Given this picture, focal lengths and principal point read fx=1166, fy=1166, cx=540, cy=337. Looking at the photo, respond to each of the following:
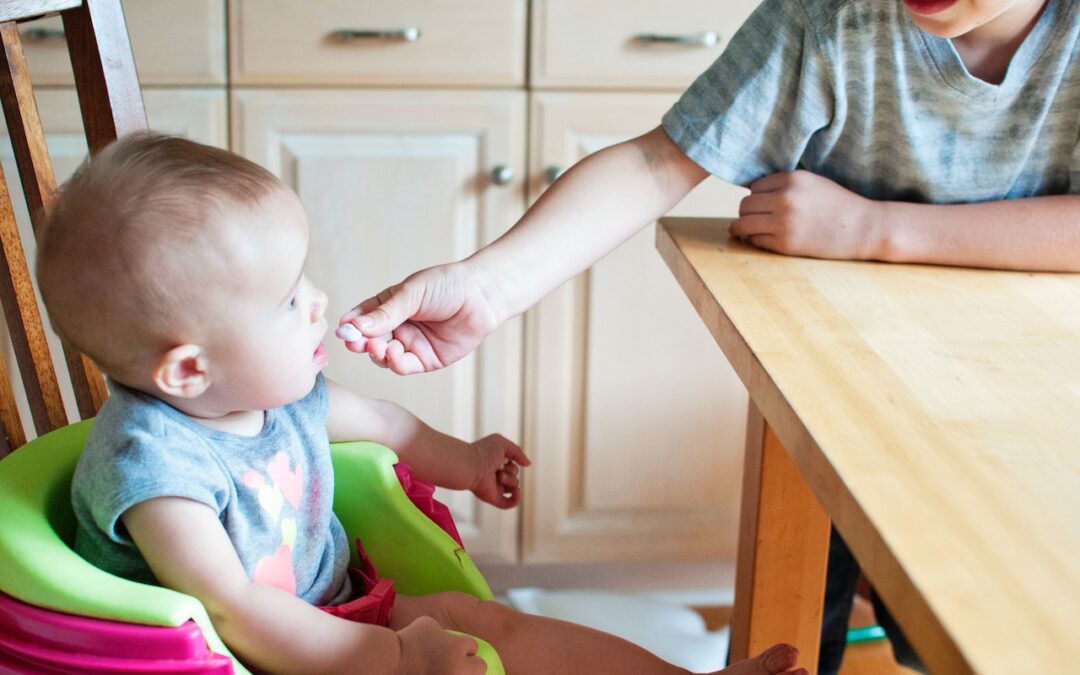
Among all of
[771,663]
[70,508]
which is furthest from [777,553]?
[70,508]

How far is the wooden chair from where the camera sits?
62cm

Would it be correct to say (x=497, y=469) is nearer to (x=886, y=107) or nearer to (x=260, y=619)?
(x=260, y=619)

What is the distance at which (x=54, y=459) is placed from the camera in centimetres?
75

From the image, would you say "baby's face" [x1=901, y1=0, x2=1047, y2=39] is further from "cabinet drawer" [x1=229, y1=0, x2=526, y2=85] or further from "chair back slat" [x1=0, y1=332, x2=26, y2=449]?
"cabinet drawer" [x1=229, y1=0, x2=526, y2=85]

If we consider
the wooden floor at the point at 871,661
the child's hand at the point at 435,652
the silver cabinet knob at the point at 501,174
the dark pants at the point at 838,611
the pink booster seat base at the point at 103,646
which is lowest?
the wooden floor at the point at 871,661

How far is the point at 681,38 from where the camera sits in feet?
5.12

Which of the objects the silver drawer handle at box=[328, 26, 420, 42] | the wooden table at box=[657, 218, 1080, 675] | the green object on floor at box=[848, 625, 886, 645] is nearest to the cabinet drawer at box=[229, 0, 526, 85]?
the silver drawer handle at box=[328, 26, 420, 42]

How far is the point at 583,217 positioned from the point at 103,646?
463mm

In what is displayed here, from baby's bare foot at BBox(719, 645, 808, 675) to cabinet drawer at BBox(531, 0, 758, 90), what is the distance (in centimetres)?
97

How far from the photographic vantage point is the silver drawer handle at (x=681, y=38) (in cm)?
156

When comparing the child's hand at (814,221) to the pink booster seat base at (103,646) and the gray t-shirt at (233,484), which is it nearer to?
the gray t-shirt at (233,484)

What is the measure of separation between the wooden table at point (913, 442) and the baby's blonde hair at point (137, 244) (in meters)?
0.32

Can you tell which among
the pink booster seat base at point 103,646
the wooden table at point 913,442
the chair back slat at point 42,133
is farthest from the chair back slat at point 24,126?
the wooden table at point 913,442

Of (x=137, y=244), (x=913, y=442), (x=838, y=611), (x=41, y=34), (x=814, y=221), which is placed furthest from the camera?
(x=41, y=34)
